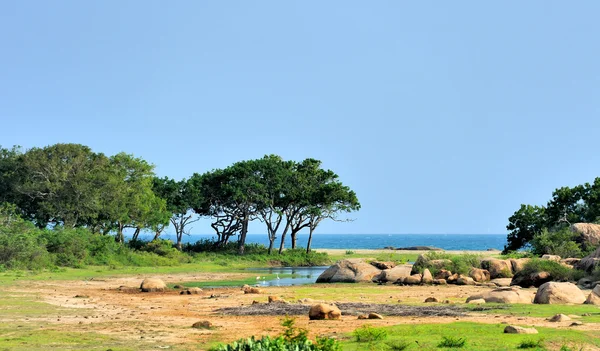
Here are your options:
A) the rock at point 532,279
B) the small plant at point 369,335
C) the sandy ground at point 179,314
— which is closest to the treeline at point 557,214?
the rock at point 532,279

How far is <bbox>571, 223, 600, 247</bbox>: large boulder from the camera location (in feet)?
166

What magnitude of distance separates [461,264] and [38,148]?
37.8 metres

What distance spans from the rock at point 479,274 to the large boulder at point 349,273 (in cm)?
598

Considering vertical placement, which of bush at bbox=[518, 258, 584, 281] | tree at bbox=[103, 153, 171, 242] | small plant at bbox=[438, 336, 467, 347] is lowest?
small plant at bbox=[438, 336, 467, 347]

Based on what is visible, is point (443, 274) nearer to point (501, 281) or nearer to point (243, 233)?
point (501, 281)

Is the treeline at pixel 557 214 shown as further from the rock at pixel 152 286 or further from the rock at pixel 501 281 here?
the rock at pixel 152 286

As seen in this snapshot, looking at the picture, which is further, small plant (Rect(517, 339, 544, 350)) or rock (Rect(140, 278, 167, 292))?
rock (Rect(140, 278, 167, 292))

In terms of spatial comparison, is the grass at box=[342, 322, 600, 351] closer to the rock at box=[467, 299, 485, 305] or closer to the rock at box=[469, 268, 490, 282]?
the rock at box=[467, 299, 485, 305]

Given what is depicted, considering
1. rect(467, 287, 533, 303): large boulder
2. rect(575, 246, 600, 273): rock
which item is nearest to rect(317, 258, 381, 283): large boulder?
rect(575, 246, 600, 273): rock

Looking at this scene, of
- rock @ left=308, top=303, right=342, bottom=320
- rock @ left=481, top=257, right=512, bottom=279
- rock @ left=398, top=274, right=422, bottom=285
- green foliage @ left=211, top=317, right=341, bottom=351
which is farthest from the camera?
rock @ left=481, top=257, right=512, bottom=279

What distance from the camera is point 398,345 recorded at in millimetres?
16953

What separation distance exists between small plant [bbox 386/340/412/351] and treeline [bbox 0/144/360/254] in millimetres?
46913

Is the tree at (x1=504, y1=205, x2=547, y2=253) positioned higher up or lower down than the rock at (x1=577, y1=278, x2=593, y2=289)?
higher up

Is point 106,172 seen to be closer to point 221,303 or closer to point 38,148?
point 38,148
